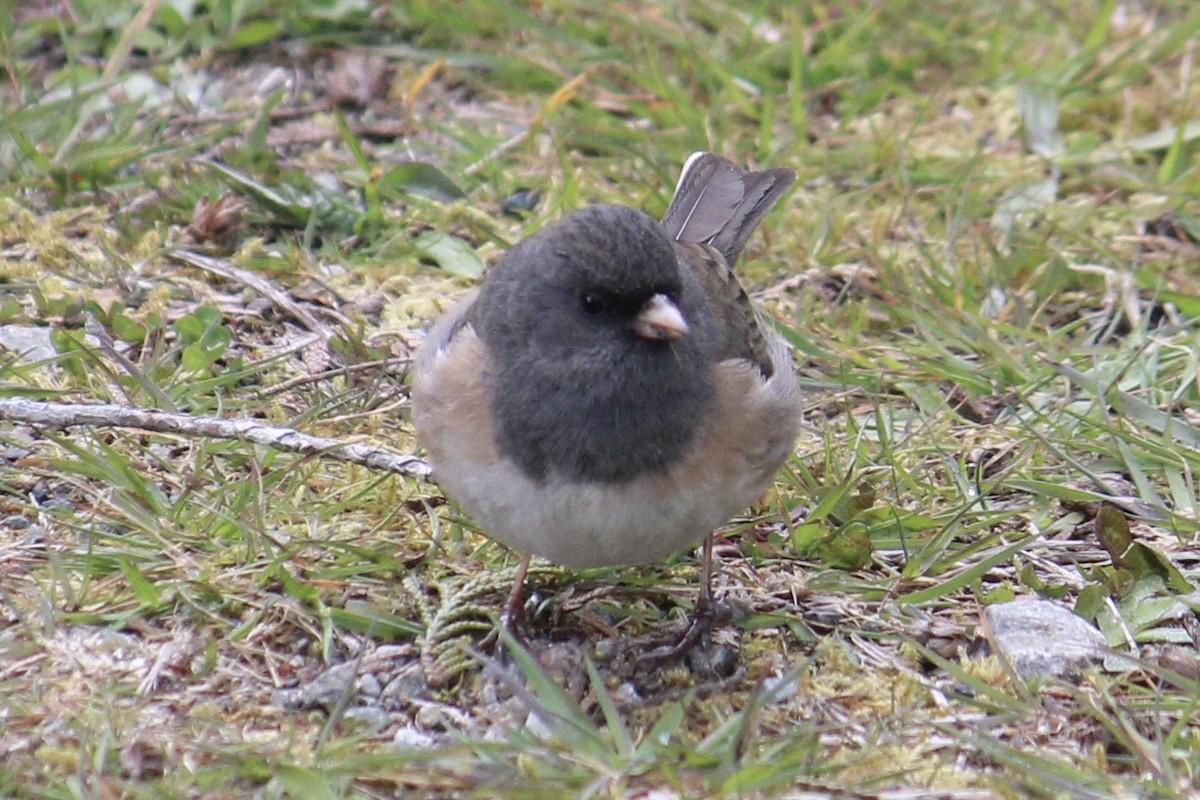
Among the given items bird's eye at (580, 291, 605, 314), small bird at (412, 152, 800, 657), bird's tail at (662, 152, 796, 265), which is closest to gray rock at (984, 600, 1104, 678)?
small bird at (412, 152, 800, 657)

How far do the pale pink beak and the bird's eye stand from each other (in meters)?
0.07

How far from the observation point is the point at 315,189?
4250 mm

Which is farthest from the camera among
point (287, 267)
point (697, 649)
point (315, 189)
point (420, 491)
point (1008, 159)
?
point (1008, 159)

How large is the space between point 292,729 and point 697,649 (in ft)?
2.77

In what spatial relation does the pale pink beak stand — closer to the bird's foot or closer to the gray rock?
the bird's foot

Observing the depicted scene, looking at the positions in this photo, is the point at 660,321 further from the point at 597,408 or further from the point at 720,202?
the point at 720,202

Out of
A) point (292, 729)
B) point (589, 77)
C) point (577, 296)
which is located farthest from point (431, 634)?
A: point (589, 77)

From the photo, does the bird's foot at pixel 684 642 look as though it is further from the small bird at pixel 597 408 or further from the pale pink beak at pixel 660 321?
the pale pink beak at pixel 660 321

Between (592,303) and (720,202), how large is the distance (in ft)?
3.52

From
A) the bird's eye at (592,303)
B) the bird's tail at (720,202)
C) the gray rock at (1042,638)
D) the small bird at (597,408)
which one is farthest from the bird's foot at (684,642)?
the bird's tail at (720,202)

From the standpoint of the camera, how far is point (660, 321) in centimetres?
259

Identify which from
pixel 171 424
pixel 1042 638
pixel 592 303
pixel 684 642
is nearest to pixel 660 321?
pixel 592 303

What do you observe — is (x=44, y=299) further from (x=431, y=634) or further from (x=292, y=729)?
(x=292, y=729)

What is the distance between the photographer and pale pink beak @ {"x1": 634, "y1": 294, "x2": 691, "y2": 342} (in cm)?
258
